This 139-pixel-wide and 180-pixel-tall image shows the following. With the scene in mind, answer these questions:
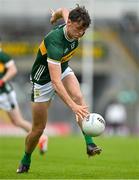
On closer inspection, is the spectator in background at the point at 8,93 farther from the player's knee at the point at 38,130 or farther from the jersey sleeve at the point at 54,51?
the jersey sleeve at the point at 54,51

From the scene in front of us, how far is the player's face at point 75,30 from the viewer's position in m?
12.3

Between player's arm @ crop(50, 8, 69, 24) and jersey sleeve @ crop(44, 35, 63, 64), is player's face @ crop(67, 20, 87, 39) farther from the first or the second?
player's arm @ crop(50, 8, 69, 24)

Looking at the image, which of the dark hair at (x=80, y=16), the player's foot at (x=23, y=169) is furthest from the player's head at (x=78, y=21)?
the player's foot at (x=23, y=169)

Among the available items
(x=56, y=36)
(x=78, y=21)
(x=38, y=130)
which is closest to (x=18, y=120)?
(x=38, y=130)

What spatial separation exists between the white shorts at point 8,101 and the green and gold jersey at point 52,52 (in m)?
6.60

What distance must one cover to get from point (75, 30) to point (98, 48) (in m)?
34.2

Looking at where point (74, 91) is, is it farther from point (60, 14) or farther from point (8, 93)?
point (8, 93)

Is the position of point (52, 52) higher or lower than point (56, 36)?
lower

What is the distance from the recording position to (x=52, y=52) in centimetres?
1238

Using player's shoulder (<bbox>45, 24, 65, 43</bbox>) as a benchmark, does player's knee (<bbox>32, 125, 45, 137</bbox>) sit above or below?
below

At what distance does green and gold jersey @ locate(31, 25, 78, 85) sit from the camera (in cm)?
1241

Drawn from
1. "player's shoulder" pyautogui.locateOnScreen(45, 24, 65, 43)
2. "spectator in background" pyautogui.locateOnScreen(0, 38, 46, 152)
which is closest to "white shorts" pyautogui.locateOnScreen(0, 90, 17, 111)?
"spectator in background" pyautogui.locateOnScreen(0, 38, 46, 152)

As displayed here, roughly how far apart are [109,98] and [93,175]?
32.5 metres

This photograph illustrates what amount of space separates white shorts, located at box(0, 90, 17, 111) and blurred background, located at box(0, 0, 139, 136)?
72.6ft
